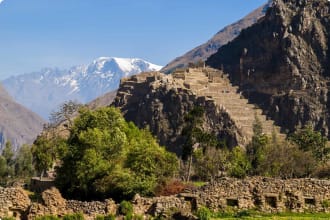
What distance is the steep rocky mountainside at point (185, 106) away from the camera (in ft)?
460

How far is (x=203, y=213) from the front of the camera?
2659cm

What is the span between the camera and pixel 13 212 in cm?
2767

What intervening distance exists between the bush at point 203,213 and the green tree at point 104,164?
29.4ft

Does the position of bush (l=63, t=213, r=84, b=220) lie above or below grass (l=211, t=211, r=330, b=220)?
below

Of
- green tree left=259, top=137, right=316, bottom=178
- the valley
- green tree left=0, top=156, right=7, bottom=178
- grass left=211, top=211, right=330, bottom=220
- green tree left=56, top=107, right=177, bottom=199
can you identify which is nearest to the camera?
grass left=211, top=211, right=330, bottom=220

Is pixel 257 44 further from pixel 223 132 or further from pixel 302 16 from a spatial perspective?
pixel 223 132

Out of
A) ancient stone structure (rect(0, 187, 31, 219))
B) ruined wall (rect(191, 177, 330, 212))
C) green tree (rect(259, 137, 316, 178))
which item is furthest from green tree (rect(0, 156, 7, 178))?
ruined wall (rect(191, 177, 330, 212))

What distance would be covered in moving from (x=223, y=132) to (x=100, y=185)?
105 metres

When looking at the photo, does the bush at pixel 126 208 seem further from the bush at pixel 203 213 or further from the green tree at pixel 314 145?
the green tree at pixel 314 145

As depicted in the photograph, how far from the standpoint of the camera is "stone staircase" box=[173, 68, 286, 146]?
458ft

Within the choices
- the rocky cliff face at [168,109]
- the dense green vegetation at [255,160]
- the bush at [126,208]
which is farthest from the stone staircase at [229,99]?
the bush at [126,208]

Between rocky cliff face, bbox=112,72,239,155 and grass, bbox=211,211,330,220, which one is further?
rocky cliff face, bbox=112,72,239,155

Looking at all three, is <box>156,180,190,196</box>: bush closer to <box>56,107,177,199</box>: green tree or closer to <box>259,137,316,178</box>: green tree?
<box>56,107,177,199</box>: green tree

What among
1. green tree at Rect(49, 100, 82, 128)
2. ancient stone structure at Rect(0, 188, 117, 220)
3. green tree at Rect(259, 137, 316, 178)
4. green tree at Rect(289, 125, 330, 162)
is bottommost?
ancient stone structure at Rect(0, 188, 117, 220)
